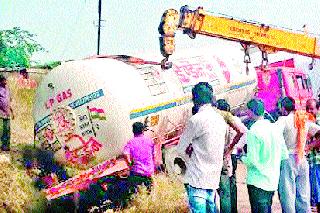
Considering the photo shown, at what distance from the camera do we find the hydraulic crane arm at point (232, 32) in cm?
998

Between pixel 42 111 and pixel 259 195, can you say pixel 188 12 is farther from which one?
pixel 259 195

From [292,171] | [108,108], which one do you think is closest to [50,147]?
[108,108]

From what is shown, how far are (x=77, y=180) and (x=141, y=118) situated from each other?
1.37m

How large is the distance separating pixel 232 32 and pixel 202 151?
311 inches

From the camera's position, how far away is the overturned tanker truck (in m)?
7.83

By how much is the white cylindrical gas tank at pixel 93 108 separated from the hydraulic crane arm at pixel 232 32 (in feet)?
4.66

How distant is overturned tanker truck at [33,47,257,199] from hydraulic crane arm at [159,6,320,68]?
3.75 ft

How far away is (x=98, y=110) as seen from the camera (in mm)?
7836

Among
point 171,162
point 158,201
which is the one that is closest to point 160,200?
point 158,201

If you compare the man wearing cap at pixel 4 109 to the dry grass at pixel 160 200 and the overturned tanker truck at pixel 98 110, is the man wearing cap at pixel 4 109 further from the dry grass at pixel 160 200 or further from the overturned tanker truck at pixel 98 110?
the dry grass at pixel 160 200

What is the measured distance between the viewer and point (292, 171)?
6.40 metres

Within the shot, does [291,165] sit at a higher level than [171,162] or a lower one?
higher

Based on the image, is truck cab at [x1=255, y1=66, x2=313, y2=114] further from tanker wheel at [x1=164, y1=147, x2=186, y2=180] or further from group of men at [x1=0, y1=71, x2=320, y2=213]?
group of men at [x1=0, y1=71, x2=320, y2=213]

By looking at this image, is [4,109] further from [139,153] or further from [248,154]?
[248,154]
